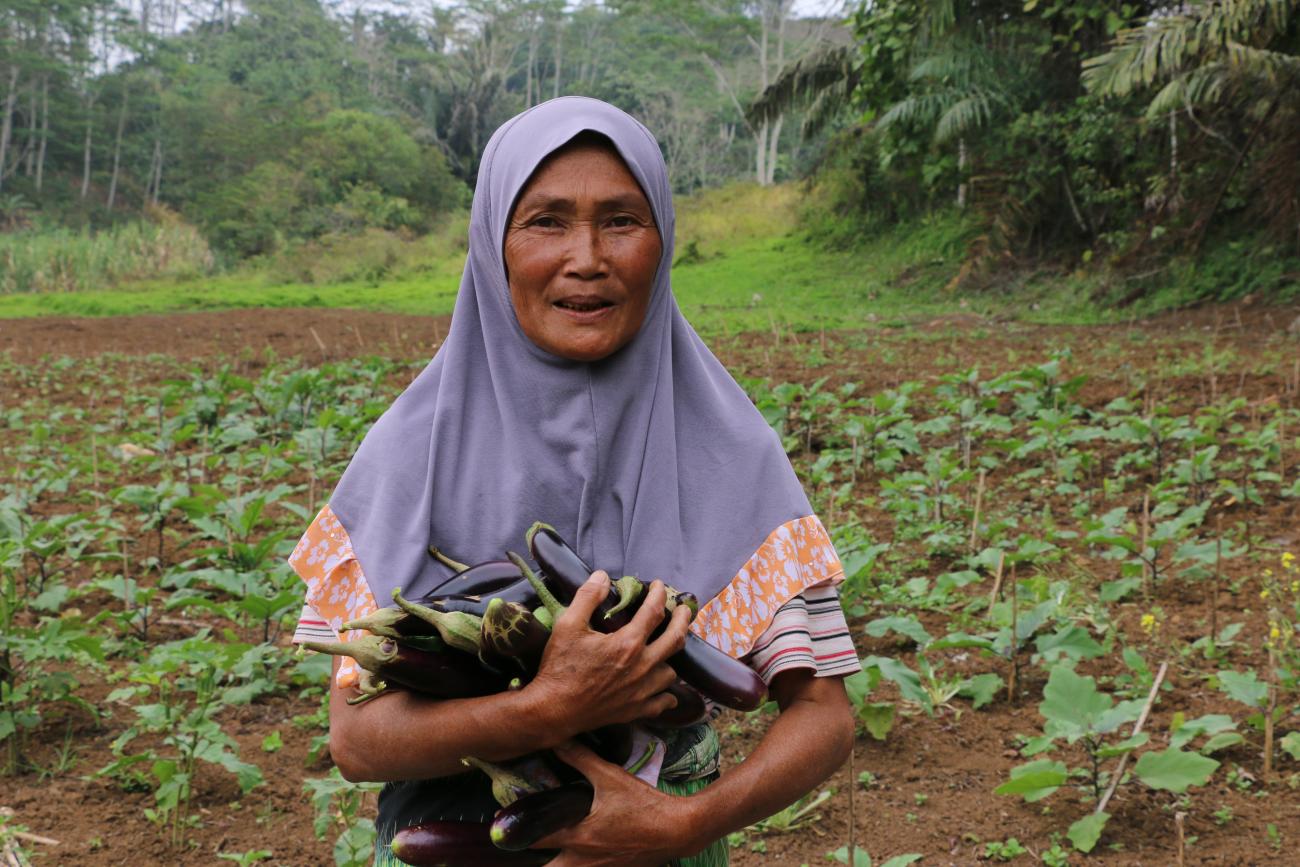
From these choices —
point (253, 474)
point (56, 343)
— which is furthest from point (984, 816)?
point (56, 343)

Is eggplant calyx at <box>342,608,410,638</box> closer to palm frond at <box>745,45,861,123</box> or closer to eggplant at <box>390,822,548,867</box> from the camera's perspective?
eggplant at <box>390,822,548,867</box>

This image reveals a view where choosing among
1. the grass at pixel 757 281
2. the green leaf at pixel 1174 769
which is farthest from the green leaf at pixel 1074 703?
the grass at pixel 757 281

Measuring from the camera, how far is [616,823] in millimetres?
1255

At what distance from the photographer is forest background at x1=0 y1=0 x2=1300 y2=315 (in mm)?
11352

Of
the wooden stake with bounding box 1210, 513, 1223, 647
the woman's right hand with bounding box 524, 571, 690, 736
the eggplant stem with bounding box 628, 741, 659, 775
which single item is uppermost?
the woman's right hand with bounding box 524, 571, 690, 736

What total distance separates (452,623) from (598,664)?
153mm

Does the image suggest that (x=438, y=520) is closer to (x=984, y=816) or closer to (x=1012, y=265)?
(x=984, y=816)

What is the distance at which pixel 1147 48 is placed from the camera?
937cm

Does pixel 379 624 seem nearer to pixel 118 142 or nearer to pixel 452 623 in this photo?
pixel 452 623

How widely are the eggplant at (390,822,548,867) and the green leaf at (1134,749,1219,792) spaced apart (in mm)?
1581

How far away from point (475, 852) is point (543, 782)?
12cm

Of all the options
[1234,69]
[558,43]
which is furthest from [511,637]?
[558,43]

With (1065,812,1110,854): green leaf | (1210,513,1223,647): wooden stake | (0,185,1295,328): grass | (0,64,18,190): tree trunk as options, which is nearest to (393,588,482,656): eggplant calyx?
(1065,812,1110,854): green leaf

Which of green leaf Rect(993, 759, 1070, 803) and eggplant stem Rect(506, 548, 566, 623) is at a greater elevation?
eggplant stem Rect(506, 548, 566, 623)
